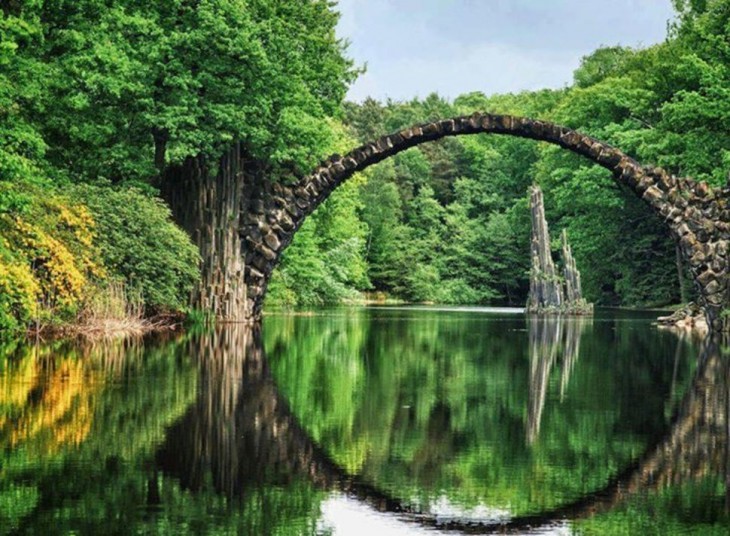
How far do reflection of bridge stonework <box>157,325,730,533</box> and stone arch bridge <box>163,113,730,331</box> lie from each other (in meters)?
17.0

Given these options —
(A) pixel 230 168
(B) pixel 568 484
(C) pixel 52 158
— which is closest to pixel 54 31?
(C) pixel 52 158

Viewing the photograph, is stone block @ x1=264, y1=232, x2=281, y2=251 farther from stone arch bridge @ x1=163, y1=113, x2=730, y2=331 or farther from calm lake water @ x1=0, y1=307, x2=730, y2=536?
calm lake water @ x1=0, y1=307, x2=730, y2=536

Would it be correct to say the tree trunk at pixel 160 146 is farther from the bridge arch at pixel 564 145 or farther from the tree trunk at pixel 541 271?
the tree trunk at pixel 541 271

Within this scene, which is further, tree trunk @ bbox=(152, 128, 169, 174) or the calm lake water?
tree trunk @ bbox=(152, 128, 169, 174)

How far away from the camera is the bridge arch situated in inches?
1155

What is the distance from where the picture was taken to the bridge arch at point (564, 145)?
29.3 metres

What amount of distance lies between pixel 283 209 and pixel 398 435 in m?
21.7

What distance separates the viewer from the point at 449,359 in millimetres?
18281

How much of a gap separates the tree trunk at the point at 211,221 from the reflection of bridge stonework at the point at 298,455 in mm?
16853

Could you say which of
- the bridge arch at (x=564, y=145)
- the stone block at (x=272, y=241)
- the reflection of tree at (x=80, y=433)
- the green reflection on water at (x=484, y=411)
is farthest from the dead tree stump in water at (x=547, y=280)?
the reflection of tree at (x=80, y=433)

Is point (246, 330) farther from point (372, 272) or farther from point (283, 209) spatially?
point (372, 272)

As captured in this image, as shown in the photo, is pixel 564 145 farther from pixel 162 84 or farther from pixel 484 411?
pixel 484 411

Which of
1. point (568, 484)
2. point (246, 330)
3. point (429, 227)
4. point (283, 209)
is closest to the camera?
point (568, 484)

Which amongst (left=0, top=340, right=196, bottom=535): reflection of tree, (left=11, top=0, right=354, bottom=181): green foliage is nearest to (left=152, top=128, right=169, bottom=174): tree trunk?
(left=11, top=0, right=354, bottom=181): green foliage
